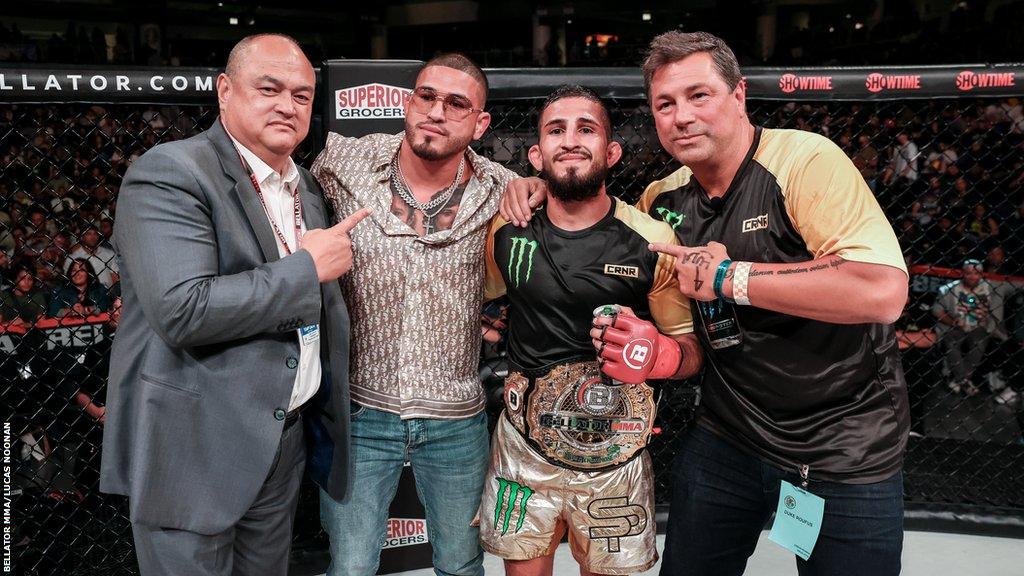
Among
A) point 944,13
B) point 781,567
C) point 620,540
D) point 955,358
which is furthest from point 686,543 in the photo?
point 944,13

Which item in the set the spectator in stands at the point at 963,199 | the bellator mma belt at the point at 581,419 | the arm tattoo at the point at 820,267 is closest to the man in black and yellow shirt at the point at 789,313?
the arm tattoo at the point at 820,267

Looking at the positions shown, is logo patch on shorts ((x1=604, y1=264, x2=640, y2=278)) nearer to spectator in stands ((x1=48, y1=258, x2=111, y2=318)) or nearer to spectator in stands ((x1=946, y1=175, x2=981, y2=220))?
spectator in stands ((x1=48, y1=258, x2=111, y2=318))

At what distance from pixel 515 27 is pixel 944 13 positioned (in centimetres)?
733

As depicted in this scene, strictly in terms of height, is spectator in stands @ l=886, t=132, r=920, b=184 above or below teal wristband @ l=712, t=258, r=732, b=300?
above

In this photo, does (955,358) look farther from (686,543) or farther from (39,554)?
(39,554)

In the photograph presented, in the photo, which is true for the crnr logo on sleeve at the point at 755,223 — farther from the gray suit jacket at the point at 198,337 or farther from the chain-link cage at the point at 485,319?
the gray suit jacket at the point at 198,337

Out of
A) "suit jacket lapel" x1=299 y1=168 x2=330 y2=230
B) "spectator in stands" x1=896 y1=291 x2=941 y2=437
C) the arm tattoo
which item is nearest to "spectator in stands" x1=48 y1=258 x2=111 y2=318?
"suit jacket lapel" x1=299 y1=168 x2=330 y2=230

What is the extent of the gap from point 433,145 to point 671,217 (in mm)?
579

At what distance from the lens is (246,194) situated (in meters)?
1.56

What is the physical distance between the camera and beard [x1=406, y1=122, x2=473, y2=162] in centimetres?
185

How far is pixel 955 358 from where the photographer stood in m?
4.24

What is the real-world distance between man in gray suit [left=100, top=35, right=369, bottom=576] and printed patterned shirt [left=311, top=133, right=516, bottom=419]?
0.66ft

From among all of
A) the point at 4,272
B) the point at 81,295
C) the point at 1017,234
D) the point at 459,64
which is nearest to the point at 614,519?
the point at 459,64

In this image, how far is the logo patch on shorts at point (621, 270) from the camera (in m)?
1.82
